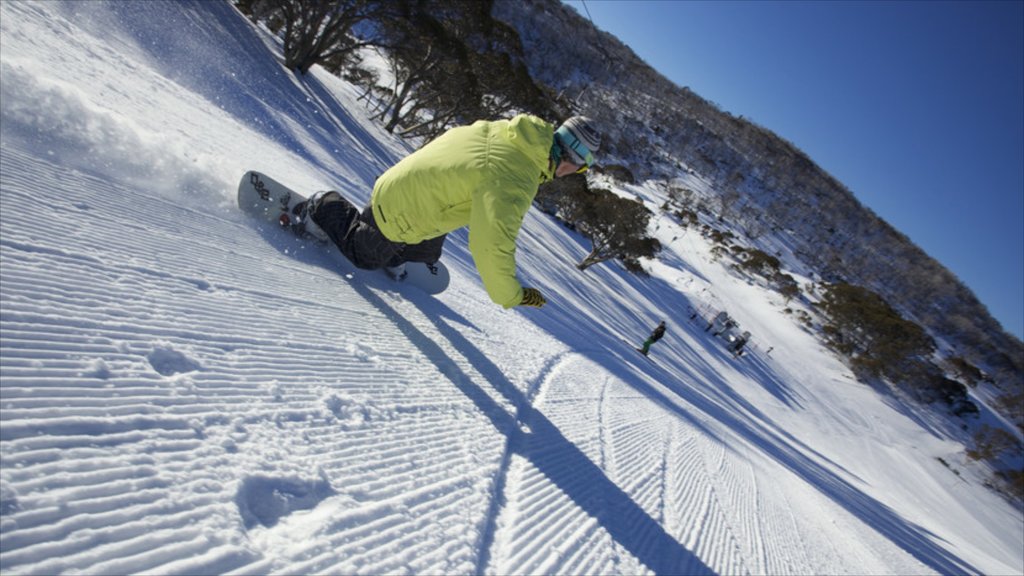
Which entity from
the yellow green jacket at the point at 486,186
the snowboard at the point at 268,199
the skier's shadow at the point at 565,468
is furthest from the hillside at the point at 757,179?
the skier's shadow at the point at 565,468

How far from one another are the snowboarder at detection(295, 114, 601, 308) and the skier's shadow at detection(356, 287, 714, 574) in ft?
2.19

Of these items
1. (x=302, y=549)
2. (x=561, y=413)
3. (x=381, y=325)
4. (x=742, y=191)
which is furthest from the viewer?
(x=742, y=191)

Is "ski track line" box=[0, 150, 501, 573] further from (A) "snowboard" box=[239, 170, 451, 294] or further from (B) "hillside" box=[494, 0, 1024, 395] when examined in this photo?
(B) "hillside" box=[494, 0, 1024, 395]

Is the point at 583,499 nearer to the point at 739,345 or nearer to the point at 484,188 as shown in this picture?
the point at 484,188

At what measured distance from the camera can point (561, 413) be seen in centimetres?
368

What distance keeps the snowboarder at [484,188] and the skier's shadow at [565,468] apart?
67 cm

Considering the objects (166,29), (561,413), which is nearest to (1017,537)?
(561,413)

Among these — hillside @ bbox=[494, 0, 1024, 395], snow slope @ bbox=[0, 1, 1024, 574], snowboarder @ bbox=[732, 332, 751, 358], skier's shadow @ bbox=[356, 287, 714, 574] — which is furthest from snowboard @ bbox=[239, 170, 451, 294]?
hillside @ bbox=[494, 0, 1024, 395]

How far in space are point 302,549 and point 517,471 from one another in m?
1.28

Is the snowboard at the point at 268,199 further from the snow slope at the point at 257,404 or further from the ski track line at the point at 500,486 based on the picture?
the ski track line at the point at 500,486

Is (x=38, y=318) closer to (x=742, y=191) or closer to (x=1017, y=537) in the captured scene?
(x=1017, y=537)

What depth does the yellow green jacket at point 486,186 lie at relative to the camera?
270cm

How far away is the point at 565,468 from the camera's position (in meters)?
2.83

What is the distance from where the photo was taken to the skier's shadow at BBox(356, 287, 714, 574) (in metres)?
2.56
